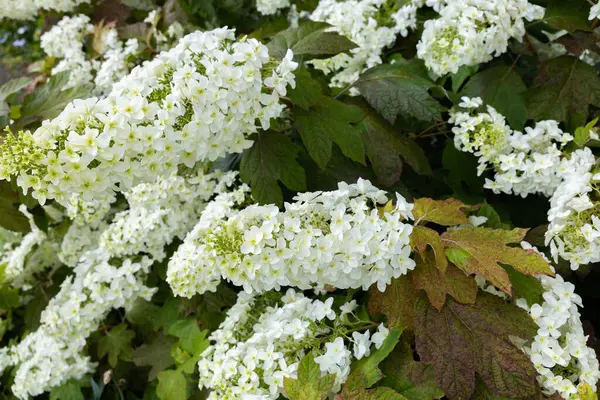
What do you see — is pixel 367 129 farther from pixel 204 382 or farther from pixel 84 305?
pixel 84 305

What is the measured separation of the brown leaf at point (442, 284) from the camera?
1655 mm

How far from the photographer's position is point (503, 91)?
7.77 ft

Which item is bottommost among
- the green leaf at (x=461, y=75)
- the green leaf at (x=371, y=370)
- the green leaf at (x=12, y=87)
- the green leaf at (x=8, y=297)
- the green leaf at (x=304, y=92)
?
the green leaf at (x=8, y=297)

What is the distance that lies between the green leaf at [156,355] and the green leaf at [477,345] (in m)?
1.22

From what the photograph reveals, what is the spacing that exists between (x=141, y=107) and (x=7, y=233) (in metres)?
2.08

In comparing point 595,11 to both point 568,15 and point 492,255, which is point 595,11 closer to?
point 568,15

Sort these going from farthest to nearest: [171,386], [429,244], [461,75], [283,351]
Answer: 1. [461,75]
2. [171,386]
3. [283,351]
4. [429,244]

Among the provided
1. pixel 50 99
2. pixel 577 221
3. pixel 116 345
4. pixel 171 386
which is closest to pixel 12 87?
pixel 50 99

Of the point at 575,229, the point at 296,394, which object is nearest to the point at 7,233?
the point at 296,394

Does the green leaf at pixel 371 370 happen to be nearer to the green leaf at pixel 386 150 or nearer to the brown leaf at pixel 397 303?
the brown leaf at pixel 397 303

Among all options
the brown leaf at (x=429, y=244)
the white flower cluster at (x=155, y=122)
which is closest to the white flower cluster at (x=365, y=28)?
the white flower cluster at (x=155, y=122)

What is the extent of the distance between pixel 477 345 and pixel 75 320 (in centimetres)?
171

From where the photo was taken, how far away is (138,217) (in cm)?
254

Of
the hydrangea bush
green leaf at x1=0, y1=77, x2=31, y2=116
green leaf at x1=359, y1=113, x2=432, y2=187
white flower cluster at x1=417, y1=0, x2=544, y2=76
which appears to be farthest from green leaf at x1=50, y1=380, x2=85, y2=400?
white flower cluster at x1=417, y1=0, x2=544, y2=76
